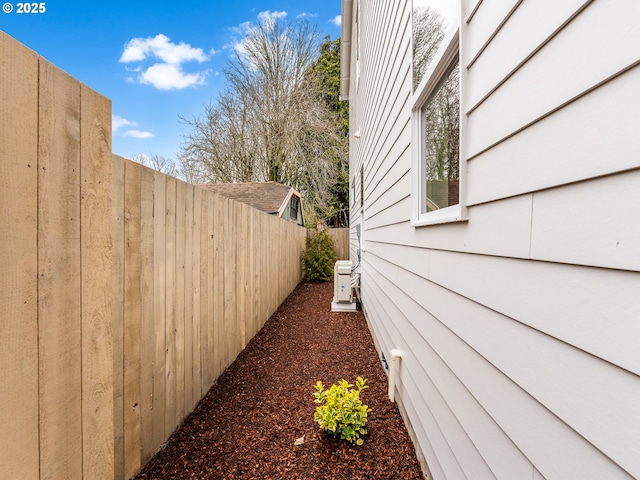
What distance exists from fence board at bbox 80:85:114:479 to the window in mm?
1513

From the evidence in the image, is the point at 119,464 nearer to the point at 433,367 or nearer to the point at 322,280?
the point at 433,367

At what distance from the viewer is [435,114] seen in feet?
7.70

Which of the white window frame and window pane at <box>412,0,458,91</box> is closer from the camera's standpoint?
the white window frame

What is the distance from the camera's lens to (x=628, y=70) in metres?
0.75

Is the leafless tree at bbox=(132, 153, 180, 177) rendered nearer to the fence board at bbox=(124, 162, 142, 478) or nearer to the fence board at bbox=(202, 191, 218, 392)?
the fence board at bbox=(202, 191, 218, 392)

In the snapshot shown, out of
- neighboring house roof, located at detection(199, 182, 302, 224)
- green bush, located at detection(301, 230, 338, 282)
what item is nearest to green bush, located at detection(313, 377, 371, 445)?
green bush, located at detection(301, 230, 338, 282)

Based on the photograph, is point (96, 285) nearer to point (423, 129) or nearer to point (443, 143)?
point (443, 143)

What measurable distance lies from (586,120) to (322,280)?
36.1 ft

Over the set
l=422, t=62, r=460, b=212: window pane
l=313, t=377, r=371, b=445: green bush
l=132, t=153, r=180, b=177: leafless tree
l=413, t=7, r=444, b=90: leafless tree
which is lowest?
l=313, t=377, r=371, b=445: green bush

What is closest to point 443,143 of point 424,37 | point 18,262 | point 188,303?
point 424,37

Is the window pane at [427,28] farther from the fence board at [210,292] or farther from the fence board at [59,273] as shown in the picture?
the fence board at [210,292]

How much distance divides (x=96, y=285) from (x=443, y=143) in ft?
6.53

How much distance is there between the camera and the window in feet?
6.39

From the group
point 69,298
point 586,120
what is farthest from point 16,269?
point 586,120
